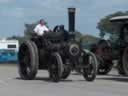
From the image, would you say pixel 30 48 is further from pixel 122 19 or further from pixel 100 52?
pixel 100 52

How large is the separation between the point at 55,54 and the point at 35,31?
2005 mm

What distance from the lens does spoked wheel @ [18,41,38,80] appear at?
2030 centimetres

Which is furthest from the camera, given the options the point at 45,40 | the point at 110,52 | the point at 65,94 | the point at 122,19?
the point at 110,52

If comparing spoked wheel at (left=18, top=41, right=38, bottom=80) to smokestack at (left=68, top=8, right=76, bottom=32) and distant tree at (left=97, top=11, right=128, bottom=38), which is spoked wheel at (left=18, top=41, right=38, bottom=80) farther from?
distant tree at (left=97, top=11, right=128, bottom=38)

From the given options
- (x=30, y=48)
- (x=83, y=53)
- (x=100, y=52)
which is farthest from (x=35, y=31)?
(x=100, y=52)

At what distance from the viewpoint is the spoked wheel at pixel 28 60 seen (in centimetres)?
2030

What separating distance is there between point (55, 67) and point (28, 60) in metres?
2.08

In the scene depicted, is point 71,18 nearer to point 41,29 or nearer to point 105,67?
point 41,29

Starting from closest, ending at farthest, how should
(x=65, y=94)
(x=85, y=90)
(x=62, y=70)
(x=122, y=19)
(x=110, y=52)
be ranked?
(x=65, y=94) < (x=85, y=90) < (x=62, y=70) < (x=122, y=19) < (x=110, y=52)

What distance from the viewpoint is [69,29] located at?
70.4 feet

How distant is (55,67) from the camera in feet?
63.1

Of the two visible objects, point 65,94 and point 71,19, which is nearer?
point 65,94

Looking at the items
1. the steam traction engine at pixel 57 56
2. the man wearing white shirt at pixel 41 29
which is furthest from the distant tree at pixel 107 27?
the steam traction engine at pixel 57 56

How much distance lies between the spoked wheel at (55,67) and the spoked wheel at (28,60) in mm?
952
